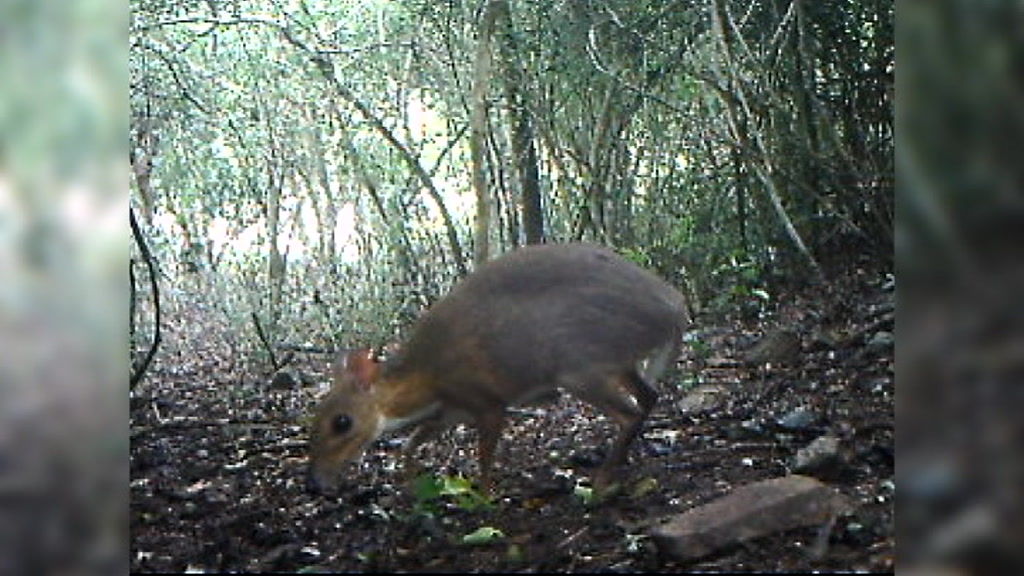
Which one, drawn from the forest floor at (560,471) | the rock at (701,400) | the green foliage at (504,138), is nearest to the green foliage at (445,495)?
the forest floor at (560,471)

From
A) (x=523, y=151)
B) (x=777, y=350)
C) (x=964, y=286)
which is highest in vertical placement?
(x=523, y=151)

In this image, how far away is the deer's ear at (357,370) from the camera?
417 cm

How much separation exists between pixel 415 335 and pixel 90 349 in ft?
10.8

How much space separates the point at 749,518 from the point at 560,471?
5.35 ft

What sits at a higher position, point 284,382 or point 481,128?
point 481,128

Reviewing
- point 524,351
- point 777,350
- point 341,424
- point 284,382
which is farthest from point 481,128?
point 341,424

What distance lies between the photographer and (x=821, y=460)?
3447 mm

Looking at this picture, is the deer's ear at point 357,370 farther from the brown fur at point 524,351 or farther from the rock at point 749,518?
the rock at point 749,518

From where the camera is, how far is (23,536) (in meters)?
1.21

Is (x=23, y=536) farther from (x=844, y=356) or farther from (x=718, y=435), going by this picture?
(x=844, y=356)

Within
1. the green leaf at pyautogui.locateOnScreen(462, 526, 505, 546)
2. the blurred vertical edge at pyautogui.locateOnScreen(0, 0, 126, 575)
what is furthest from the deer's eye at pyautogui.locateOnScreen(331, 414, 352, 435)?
the blurred vertical edge at pyautogui.locateOnScreen(0, 0, 126, 575)

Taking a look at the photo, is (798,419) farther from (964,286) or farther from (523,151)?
(523,151)

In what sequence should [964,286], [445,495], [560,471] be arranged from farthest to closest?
[560,471], [445,495], [964,286]

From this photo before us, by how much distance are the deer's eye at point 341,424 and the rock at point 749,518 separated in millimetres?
1629
